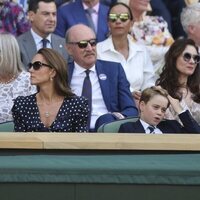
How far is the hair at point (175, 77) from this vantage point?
298 inches

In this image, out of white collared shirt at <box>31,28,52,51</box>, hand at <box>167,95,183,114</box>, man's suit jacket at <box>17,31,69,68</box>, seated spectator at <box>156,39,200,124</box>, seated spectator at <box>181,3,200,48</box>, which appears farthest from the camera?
seated spectator at <box>181,3,200,48</box>

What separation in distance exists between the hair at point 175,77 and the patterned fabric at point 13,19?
6.16ft

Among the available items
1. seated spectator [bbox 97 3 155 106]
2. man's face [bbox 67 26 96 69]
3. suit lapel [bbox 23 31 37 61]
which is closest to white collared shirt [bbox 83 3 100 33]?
seated spectator [bbox 97 3 155 106]

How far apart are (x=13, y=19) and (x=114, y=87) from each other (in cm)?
168

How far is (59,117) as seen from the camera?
6.29m

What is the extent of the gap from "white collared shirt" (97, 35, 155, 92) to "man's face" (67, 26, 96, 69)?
0.55 metres

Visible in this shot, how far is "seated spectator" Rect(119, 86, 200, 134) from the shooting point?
6488 mm

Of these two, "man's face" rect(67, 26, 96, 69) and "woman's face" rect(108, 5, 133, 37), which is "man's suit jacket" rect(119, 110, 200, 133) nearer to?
"man's face" rect(67, 26, 96, 69)

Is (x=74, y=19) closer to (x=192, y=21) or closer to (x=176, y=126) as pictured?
(x=192, y=21)

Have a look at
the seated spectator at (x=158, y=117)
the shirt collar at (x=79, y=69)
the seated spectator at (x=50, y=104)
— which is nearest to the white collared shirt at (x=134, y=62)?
the shirt collar at (x=79, y=69)

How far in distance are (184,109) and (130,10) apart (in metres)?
1.98

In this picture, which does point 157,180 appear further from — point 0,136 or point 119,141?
point 0,136

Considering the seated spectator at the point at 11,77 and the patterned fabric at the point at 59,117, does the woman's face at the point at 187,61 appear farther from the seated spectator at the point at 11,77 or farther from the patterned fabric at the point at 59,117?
the patterned fabric at the point at 59,117

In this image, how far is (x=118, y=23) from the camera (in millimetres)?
8570
